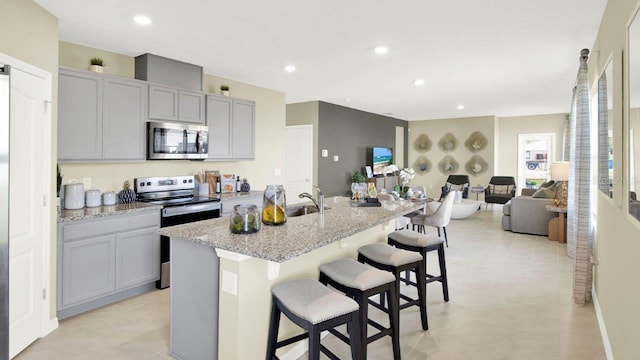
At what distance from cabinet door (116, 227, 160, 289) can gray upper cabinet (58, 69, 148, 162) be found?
32.6 inches

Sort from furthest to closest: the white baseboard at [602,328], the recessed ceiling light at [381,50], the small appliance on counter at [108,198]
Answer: the recessed ceiling light at [381,50] → the small appliance on counter at [108,198] → the white baseboard at [602,328]

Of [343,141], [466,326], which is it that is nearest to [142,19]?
[466,326]

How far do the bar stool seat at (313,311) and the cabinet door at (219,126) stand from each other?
121 inches

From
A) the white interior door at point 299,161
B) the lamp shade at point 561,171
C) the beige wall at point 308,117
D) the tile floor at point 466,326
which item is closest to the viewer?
the tile floor at point 466,326

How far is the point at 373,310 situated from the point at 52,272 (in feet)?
8.78

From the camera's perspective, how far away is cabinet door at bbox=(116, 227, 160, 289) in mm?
3457

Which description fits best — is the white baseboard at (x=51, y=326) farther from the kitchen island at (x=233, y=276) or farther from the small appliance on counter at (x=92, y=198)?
the kitchen island at (x=233, y=276)

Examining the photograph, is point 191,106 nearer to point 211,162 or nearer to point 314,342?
point 211,162

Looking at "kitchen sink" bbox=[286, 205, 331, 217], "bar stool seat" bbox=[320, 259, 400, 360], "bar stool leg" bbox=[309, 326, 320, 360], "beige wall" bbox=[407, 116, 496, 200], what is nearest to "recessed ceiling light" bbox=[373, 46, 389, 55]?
"kitchen sink" bbox=[286, 205, 331, 217]

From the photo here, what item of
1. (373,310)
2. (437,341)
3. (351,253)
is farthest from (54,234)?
(437,341)

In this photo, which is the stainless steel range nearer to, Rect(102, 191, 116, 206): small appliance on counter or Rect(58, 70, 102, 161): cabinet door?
Rect(102, 191, 116, 206): small appliance on counter

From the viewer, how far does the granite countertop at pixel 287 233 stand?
1.84 meters

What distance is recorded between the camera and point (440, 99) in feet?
23.6

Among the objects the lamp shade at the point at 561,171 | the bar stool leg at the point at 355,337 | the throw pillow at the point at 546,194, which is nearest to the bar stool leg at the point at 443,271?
the bar stool leg at the point at 355,337
